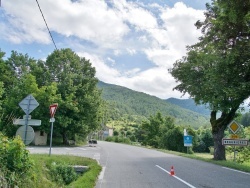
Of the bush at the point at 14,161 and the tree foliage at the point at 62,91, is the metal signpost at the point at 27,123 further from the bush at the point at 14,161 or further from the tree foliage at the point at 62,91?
the tree foliage at the point at 62,91

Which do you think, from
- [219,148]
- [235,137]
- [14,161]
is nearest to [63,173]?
[14,161]

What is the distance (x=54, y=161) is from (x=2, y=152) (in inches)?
270

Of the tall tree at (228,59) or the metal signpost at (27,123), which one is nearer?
the metal signpost at (27,123)

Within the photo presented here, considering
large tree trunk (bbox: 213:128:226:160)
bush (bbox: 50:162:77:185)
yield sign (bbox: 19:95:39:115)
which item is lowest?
bush (bbox: 50:162:77:185)

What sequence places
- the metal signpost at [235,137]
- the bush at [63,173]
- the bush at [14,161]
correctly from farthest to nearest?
the metal signpost at [235,137]
the bush at [63,173]
the bush at [14,161]

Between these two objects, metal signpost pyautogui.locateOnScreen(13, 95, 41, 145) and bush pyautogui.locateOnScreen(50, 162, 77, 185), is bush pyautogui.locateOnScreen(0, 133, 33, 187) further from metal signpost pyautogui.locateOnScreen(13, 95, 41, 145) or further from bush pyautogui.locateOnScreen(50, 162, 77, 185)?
bush pyautogui.locateOnScreen(50, 162, 77, 185)

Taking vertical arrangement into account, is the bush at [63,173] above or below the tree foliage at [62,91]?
below

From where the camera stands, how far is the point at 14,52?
52.7 metres

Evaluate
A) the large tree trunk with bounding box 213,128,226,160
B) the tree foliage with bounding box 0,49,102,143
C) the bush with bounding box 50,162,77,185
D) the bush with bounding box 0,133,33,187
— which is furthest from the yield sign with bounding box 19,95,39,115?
the tree foliage with bounding box 0,49,102,143

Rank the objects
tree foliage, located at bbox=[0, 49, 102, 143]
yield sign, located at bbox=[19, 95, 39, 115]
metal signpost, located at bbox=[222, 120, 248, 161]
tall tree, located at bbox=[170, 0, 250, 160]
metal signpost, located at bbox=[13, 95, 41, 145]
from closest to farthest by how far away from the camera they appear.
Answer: metal signpost, located at bbox=[13, 95, 41, 145] → yield sign, located at bbox=[19, 95, 39, 115] → tall tree, located at bbox=[170, 0, 250, 160] → metal signpost, located at bbox=[222, 120, 248, 161] → tree foliage, located at bbox=[0, 49, 102, 143]

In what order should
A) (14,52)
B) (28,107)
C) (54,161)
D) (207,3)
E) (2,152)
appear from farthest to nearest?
(14,52) → (207,3) → (54,161) → (28,107) → (2,152)

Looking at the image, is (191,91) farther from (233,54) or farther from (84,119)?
(84,119)

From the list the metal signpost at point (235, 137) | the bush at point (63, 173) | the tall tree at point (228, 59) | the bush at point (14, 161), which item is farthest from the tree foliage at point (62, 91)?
the bush at point (14, 161)

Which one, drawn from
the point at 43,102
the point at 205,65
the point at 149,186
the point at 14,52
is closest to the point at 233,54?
the point at 205,65
